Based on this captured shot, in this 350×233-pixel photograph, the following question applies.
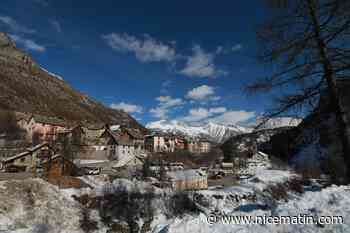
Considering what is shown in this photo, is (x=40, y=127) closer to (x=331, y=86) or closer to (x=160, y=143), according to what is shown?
(x=160, y=143)

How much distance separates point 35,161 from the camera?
39938mm

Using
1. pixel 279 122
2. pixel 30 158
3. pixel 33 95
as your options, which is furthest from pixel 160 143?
pixel 279 122

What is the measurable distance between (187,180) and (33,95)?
130454 millimetres

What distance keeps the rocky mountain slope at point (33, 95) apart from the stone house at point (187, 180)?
92.4 metres

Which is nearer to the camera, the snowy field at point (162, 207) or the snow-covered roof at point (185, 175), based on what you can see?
the snowy field at point (162, 207)

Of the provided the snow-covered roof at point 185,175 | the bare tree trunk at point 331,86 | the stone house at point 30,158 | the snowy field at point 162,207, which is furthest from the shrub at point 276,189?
the stone house at point 30,158

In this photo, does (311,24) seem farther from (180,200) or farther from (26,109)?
(26,109)

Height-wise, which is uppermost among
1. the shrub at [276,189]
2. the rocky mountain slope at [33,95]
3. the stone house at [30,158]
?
the rocky mountain slope at [33,95]

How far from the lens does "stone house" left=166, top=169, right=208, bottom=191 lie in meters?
37.9

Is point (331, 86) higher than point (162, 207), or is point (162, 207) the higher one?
point (331, 86)

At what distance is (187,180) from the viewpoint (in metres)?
39.1

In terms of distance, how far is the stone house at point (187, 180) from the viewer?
124ft

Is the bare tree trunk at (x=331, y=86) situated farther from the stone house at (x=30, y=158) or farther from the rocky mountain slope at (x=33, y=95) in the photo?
the rocky mountain slope at (x=33, y=95)

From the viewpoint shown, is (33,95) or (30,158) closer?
(30,158)
